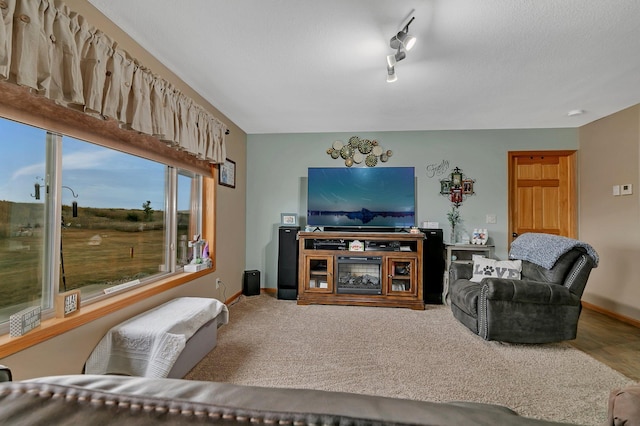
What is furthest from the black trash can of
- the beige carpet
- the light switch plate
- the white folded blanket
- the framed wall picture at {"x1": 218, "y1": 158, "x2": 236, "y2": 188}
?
the light switch plate

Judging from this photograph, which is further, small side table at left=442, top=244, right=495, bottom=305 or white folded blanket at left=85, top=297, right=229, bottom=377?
small side table at left=442, top=244, right=495, bottom=305

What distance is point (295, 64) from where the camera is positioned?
2467 mm

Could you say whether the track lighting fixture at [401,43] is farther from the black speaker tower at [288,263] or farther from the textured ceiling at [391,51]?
the black speaker tower at [288,263]

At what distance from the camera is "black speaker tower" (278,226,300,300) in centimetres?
411

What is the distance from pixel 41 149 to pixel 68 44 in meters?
0.62

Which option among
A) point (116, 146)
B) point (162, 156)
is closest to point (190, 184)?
point (162, 156)

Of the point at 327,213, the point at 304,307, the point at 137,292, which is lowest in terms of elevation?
the point at 304,307

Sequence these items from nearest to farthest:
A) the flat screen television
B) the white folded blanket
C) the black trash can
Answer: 1. the white folded blanket
2. the flat screen television
3. the black trash can

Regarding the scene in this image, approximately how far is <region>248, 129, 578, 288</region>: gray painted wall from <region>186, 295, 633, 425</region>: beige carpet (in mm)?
1590

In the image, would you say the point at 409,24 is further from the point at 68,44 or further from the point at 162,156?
the point at 162,156

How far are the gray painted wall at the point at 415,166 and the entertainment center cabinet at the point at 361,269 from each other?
27.7 inches

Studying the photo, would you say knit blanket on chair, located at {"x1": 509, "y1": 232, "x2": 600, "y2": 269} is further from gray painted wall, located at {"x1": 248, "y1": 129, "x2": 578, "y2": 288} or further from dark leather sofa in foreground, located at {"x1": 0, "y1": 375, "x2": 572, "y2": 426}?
dark leather sofa in foreground, located at {"x1": 0, "y1": 375, "x2": 572, "y2": 426}

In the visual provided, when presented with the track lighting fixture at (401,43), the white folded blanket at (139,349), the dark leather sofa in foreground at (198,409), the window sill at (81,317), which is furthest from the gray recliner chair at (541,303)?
the window sill at (81,317)

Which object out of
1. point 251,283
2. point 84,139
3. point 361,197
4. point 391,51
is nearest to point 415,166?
point 361,197
